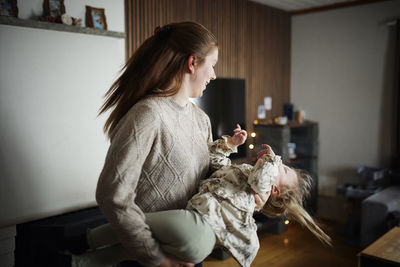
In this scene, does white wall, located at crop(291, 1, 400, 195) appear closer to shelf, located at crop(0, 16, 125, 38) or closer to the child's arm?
shelf, located at crop(0, 16, 125, 38)

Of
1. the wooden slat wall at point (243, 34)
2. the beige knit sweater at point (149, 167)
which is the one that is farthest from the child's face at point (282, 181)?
the wooden slat wall at point (243, 34)

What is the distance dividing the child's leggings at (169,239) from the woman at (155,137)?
0.04 meters

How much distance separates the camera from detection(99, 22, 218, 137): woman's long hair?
3.85 feet

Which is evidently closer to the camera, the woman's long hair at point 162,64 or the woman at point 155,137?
the woman at point 155,137

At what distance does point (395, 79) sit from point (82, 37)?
11.5ft

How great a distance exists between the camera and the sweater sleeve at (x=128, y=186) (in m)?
1.00

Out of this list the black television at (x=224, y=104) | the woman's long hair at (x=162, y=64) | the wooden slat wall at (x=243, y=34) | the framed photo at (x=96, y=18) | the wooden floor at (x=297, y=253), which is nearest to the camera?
the woman's long hair at (x=162, y=64)

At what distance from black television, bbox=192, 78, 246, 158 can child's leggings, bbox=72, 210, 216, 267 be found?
227cm

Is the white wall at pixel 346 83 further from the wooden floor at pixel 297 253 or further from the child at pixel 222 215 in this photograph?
the child at pixel 222 215

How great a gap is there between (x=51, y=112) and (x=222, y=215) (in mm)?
1495

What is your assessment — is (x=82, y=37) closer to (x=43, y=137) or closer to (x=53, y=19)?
(x=53, y=19)

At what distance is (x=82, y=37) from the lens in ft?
7.86

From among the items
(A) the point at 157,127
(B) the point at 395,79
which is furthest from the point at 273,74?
(A) the point at 157,127

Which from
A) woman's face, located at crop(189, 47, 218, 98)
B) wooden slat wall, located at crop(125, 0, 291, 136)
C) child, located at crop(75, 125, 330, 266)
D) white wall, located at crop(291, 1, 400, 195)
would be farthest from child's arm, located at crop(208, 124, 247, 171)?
white wall, located at crop(291, 1, 400, 195)
